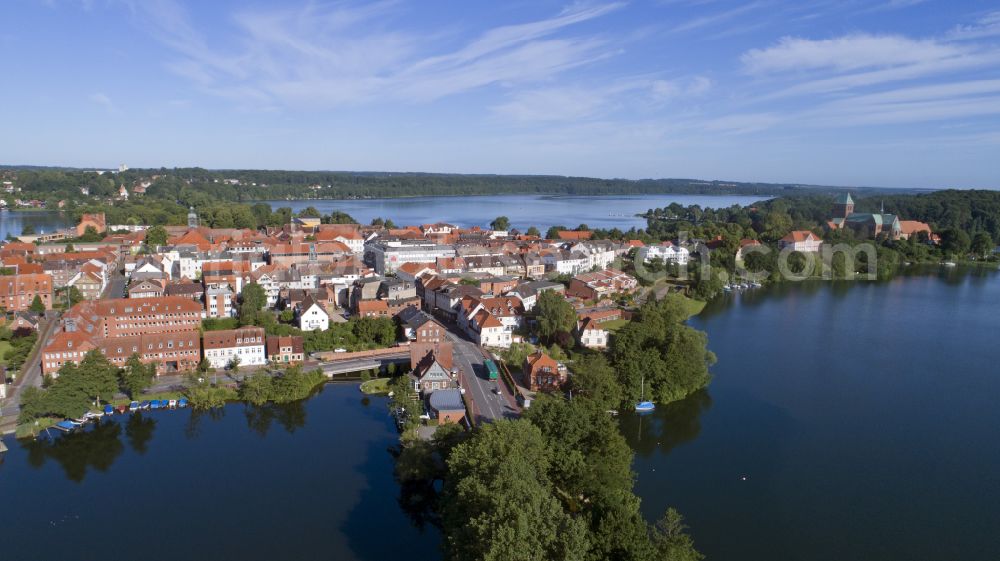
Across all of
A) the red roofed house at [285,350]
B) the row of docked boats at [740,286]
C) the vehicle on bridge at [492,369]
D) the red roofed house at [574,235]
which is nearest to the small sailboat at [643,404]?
the vehicle on bridge at [492,369]

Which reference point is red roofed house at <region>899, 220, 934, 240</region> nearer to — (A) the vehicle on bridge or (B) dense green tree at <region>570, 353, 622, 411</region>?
(B) dense green tree at <region>570, 353, 622, 411</region>

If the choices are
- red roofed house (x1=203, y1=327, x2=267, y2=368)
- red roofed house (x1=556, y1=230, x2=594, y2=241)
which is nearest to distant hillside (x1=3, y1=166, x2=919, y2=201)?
red roofed house (x1=556, y1=230, x2=594, y2=241)

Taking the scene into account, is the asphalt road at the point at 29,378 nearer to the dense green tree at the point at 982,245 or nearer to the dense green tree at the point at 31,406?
the dense green tree at the point at 31,406

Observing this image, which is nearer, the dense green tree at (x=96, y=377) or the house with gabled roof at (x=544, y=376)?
the dense green tree at (x=96, y=377)

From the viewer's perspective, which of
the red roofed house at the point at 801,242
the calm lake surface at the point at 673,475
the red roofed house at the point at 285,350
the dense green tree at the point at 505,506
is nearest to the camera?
the dense green tree at the point at 505,506

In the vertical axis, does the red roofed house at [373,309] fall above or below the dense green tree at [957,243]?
below

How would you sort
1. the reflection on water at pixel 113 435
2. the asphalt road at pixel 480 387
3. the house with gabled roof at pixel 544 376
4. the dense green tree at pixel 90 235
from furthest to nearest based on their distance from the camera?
the dense green tree at pixel 90 235 < the house with gabled roof at pixel 544 376 < the asphalt road at pixel 480 387 < the reflection on water at pixel 113 435

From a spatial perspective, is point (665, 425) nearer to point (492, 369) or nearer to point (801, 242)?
point (492, 369)
